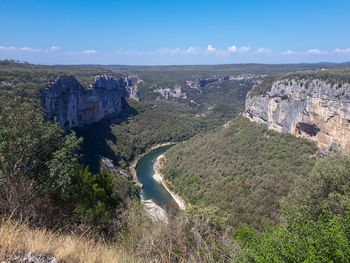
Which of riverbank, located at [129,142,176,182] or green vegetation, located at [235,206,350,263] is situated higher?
green vegetation, located at [235,206,350,263]

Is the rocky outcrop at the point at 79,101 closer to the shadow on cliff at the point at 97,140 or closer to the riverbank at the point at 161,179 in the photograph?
the shadow on cliff at the point at 97,140

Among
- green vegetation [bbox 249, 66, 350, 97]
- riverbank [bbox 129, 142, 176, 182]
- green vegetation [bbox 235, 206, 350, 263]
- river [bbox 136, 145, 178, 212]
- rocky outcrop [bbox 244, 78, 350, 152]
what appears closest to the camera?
green vegetation [bbox 235, 206, 350, 263]

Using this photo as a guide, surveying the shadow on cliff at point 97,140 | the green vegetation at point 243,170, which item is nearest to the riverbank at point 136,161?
the shadow on cliff at point 97,140

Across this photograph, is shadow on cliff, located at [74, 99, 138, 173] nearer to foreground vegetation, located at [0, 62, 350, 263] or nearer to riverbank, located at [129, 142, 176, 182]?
riverbank, located at [129, 142, 176, 182]

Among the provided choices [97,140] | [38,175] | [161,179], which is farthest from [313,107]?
[97,140]

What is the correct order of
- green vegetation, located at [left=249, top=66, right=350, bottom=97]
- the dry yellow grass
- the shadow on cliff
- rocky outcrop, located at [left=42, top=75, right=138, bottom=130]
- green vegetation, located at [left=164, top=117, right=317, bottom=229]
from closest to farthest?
the dry yellow grass
green vegetation, located at [left=164, top=117, right=317, bottom=229]
green vegetation, located at [left=249, top=66, right=350, bottom=97]
the shadow on cliff
rocky outcrop, located at [left=42, top=75, right=138, bottom=130]

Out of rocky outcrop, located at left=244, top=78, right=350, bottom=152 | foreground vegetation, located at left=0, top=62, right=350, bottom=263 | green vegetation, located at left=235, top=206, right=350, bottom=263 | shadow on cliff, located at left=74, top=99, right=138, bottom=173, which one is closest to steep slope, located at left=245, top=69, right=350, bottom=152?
rocky outcrop, located at left=244, top=78, right=350, bottom=152

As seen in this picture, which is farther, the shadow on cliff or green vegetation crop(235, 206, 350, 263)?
the shadow on cliff

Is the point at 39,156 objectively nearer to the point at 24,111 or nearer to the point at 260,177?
the point at 24,111
